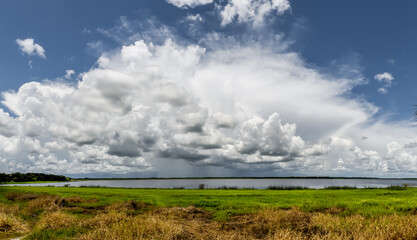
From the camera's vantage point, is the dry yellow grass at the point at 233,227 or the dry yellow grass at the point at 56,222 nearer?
the dry yellow grass at the point at 233,227

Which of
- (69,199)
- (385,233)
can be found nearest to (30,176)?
(69,199)

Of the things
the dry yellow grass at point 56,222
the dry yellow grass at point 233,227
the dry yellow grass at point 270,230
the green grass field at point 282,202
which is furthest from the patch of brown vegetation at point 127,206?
the dry yellow grass at point 270,230

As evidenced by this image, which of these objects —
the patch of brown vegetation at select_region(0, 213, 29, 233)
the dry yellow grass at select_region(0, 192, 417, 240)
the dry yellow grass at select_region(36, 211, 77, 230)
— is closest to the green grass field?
the dry yellow grass at select_region(0, 192, 417, 240)

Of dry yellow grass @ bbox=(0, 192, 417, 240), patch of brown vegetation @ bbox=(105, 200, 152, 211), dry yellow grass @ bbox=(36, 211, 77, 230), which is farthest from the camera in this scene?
patch of brown vegetation @ bbox=(105, 200, 152, 211)

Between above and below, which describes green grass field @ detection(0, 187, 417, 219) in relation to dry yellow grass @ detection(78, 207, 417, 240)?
below

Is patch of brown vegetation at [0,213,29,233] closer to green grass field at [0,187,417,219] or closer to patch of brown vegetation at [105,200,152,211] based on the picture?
patch of brown vegetation at [105,200,152,211]

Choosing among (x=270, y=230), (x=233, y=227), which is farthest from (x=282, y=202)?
(x=270, y=230)

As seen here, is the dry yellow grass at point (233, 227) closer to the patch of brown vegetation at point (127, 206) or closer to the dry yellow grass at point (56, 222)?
the dry yellow grass at point (56, 222)

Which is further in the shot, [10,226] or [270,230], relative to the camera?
[10,226]

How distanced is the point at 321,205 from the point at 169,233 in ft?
57.7

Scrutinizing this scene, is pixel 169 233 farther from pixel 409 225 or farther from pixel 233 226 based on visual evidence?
pixel 409 225

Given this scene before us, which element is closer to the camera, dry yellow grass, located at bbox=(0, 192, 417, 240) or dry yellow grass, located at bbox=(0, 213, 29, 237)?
dry yellow grass, located at bbox=(0, 192, 417, 240)

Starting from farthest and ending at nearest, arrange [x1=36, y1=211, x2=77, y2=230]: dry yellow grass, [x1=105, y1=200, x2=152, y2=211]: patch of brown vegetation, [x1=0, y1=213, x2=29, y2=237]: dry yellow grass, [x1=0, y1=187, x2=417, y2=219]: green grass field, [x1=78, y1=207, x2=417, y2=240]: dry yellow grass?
[x1=105, y1=200, x2=152, y2=211]: patch of brown vegetation
[x1=0, y1=187, x2=417, y2=219]: green grass field
[x1=36, y1=211, x2=77, y2=230]: dry yellow grass
[x1=0, y1=213, x2=29, y2=237]: dry yellow grass
[x1=78, y1=207, x2=417, y2=240]: dry yellow grass

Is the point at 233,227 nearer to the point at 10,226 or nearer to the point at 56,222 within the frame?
the point at 56,222
